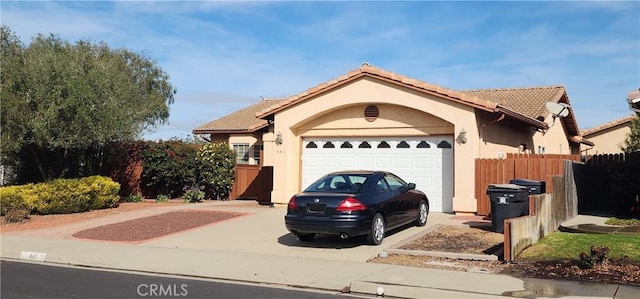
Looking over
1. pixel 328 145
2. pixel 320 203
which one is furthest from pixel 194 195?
pixel 320 203

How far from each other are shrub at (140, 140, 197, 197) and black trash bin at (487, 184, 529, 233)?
12.8 m

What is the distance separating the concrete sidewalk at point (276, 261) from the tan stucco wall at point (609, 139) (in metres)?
24.7

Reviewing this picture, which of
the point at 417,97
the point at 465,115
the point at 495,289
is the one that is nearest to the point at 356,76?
the point at 417,97

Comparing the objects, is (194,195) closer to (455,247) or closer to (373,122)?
→ (373,122)

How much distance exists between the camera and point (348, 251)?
1120 cm

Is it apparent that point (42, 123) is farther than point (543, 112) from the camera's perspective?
No

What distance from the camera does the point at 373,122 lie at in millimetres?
17828

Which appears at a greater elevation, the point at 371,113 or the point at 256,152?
the point at 371,113

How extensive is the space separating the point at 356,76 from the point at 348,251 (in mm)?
7602

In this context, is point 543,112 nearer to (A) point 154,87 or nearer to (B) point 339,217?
(B) point 339,217

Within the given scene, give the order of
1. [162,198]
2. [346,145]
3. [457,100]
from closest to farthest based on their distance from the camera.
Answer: [457,100], [346,145], [162,198]

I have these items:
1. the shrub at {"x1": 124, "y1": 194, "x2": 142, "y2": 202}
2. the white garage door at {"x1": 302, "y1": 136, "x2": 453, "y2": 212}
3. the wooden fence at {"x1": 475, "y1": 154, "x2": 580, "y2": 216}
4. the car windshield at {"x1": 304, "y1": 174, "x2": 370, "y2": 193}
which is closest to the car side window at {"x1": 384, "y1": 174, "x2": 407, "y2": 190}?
the car windshield at {"x1": 304, "y1": 174, "x2": 370, "y2": 193}

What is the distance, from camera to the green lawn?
9836 mm

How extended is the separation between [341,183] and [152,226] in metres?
5.93
